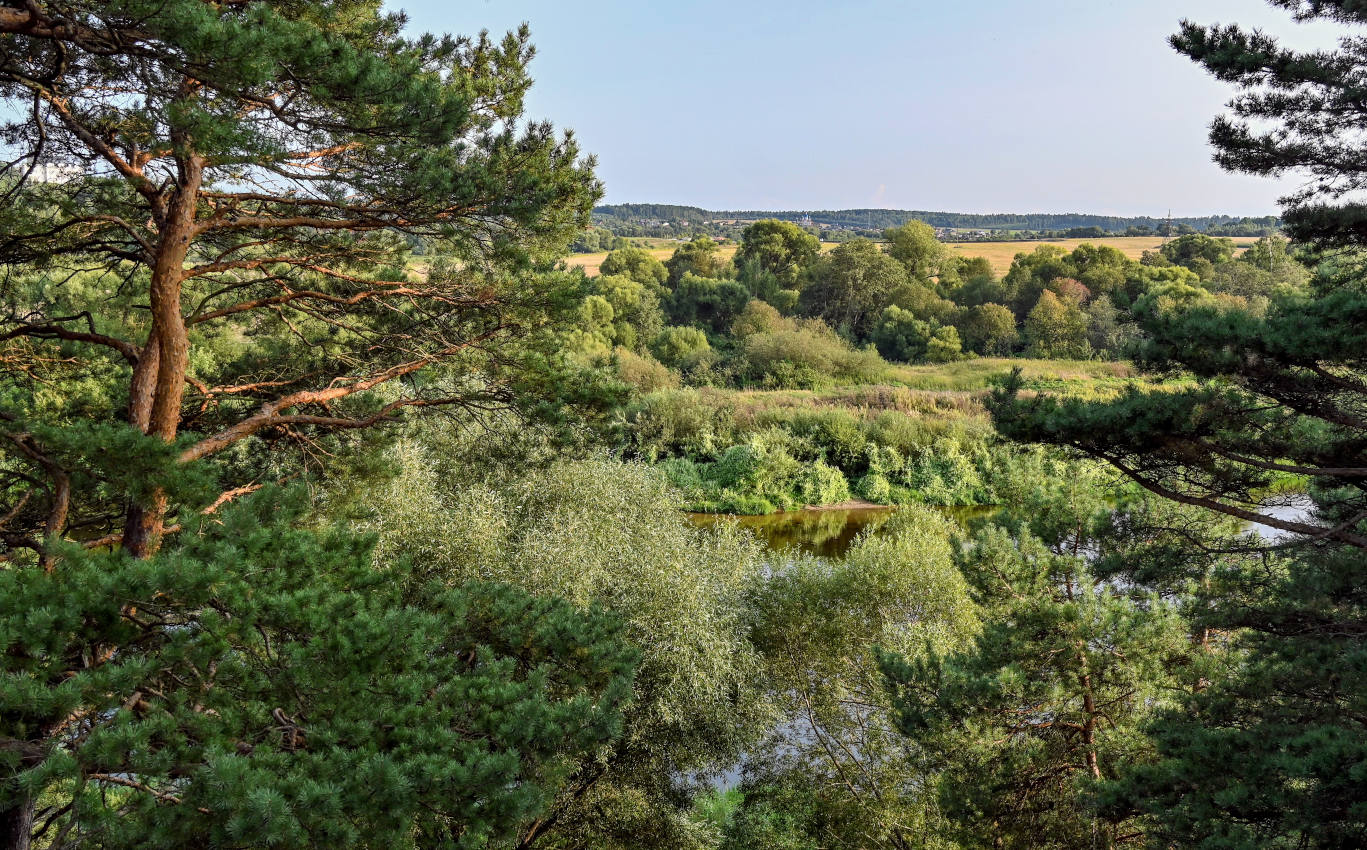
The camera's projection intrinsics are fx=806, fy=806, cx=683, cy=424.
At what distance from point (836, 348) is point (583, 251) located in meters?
45.6

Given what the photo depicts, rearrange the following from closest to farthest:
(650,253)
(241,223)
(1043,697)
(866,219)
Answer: (241,223) < (1043,697) < (650,253) < (866,219)

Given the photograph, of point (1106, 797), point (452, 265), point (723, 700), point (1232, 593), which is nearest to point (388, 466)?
point (452, 265)

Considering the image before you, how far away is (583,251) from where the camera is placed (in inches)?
3044

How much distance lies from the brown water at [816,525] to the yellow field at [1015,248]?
121 feet

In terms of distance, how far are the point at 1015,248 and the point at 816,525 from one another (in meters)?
61.8

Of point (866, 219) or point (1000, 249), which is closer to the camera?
point (1000, 249)

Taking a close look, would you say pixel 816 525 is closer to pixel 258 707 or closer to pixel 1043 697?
pixel 1043 697

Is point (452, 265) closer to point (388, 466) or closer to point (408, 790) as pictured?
point (388, 466)

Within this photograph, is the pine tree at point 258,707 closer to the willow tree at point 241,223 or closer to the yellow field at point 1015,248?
the willow tree at point 241,223

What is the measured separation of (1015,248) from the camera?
76.3 metres

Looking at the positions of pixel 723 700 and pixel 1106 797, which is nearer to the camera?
pixel 1106 797

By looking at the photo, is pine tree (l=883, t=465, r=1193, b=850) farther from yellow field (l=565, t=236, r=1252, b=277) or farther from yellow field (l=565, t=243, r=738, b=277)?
yellow field (l=565, t=243, r=738, b=277)

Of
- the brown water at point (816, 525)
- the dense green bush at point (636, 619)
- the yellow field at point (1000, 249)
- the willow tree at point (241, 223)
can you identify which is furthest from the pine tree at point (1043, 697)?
the yellow field at point (1000, 249)

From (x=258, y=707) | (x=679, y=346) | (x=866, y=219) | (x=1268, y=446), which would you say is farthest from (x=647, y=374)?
(x=866, y=219)
